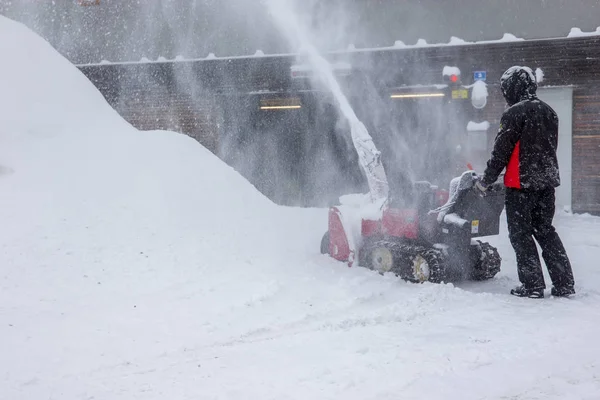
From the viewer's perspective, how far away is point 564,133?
12328mm

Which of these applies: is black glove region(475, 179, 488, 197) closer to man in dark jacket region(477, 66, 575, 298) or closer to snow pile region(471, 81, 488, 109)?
man in dark jacket region(477, 66, 575, 298)

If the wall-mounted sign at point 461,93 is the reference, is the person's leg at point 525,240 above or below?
below

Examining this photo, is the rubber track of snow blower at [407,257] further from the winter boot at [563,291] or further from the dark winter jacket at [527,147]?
the winter boot at [563,291]

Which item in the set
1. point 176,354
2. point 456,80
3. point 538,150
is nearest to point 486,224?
point 538,150

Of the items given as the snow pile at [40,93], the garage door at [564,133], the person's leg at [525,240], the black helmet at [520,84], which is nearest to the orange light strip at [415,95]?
the garage door at [564,133]

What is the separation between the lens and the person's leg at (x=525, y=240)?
5902 millimetres

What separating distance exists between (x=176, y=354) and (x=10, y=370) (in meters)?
1.06

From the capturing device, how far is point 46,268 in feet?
20.2

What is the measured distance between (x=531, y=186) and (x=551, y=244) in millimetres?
601

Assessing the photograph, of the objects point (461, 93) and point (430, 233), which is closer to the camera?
point (430, 233)

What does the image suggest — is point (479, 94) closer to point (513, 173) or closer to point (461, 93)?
point (461, 93)

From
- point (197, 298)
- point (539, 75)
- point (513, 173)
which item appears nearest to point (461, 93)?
point (539, 75)

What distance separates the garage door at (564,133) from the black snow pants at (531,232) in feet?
22.3

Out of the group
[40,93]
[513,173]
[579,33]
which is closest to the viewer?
[513,173]
